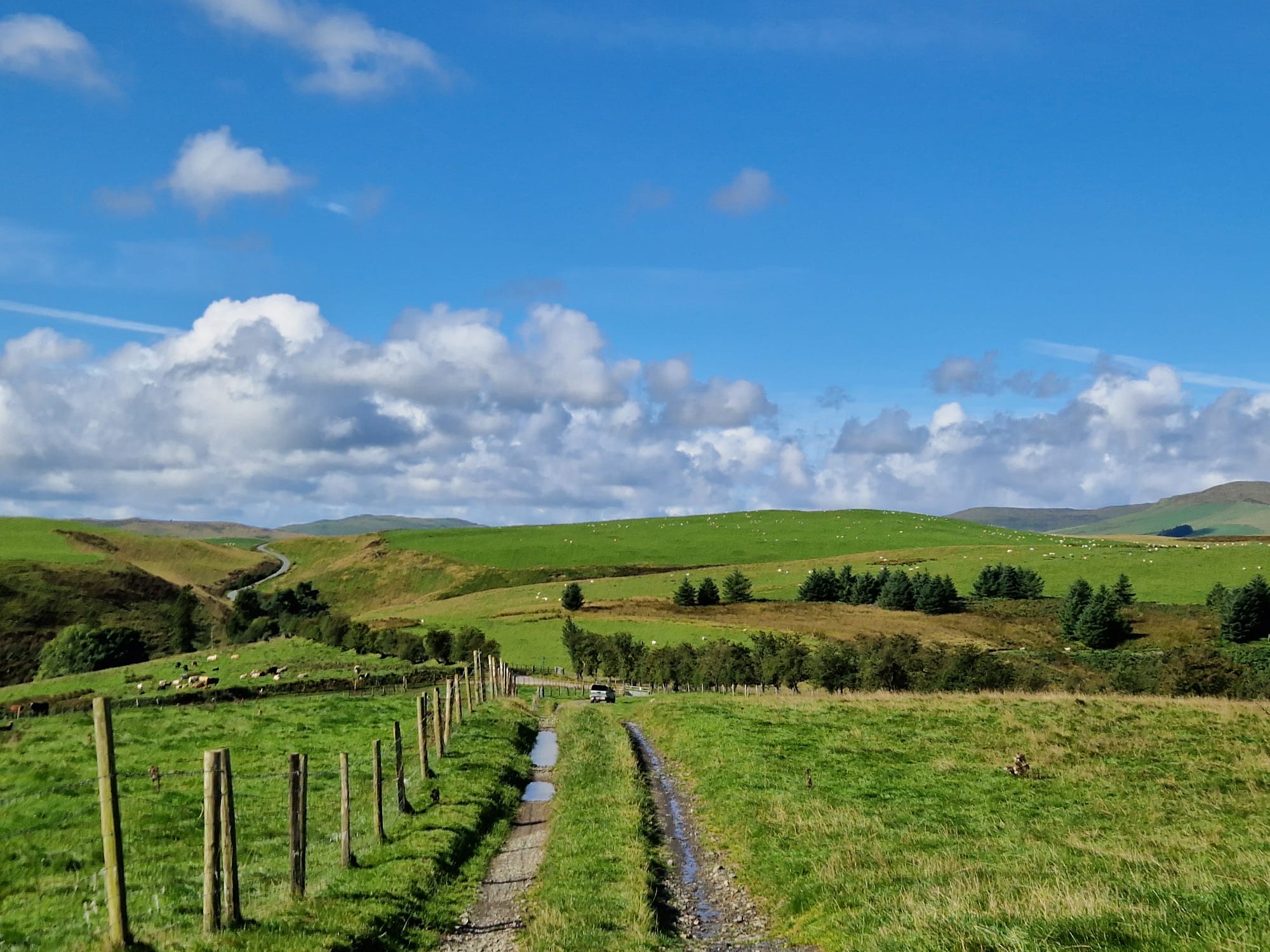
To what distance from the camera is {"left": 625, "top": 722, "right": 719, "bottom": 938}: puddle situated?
14672 millimetres

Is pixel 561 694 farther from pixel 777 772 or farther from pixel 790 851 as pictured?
pixel 790 851

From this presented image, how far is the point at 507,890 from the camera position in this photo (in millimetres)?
16031

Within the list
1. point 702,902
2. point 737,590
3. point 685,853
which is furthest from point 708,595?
point 702,902

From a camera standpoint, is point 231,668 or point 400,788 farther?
point 231,668

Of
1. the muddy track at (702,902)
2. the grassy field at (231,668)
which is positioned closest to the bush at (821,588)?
the grassy field at (231,668)

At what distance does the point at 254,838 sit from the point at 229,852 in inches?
324

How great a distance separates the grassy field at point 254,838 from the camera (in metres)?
13.5

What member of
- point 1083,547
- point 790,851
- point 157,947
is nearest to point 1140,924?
point 790,851

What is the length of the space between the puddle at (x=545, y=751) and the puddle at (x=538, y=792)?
430cm

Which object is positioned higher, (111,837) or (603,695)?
(111,837)

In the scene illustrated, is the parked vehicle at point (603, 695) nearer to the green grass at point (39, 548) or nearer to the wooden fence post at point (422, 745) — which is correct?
the wooden fence post at point (422, 745)

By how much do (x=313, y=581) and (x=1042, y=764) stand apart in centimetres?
17890

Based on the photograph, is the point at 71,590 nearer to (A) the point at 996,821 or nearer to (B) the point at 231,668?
(B) the point at 231,668

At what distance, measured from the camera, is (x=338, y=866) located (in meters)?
16.7
